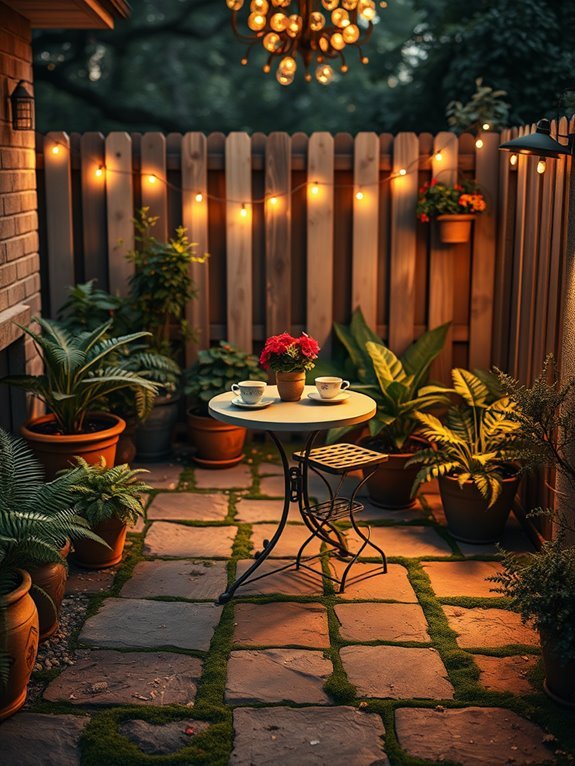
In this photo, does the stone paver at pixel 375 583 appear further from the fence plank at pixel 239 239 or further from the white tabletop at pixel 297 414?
the fence plank at pixel 239 239

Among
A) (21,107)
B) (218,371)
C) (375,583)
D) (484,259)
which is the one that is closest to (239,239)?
(218,371)

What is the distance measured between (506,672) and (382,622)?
2.15ft

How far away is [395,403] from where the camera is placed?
6.16 metres

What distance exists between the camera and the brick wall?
5.61 meters

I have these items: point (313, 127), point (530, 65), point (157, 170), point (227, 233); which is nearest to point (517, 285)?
point (227, 233)

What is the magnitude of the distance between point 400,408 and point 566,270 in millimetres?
1777

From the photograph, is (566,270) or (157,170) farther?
(157,170)

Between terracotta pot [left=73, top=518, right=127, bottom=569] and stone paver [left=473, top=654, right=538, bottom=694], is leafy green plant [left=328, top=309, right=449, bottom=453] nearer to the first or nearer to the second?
terracotta pot [left=73, top=518, right=127, bottom=569]

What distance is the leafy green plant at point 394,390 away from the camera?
6156 mm

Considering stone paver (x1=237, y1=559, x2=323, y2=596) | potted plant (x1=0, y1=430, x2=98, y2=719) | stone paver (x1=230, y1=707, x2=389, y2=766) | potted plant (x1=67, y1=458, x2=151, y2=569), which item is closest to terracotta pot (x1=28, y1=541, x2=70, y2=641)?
potted plant (x1=0, y1=430, x2=98, y2=719)

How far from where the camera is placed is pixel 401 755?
3410mm

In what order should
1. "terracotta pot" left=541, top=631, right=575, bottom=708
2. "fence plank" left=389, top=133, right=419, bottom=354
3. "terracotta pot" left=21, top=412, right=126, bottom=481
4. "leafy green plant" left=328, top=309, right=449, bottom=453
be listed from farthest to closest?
"fence plank" left=389, top=133, right=419, bottom=354 < "leafy green plant" left=328, top=309, right=449, bottom=453 < "terracotta pot" left=21, top=412, right=126, bottom=481 < "terracotta pot" left=541, top=631, right=575, bottom=708

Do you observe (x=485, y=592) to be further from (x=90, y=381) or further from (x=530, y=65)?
(x=530, y=65)

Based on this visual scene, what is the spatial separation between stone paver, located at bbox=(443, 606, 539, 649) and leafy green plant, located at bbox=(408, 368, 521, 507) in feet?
2.55
